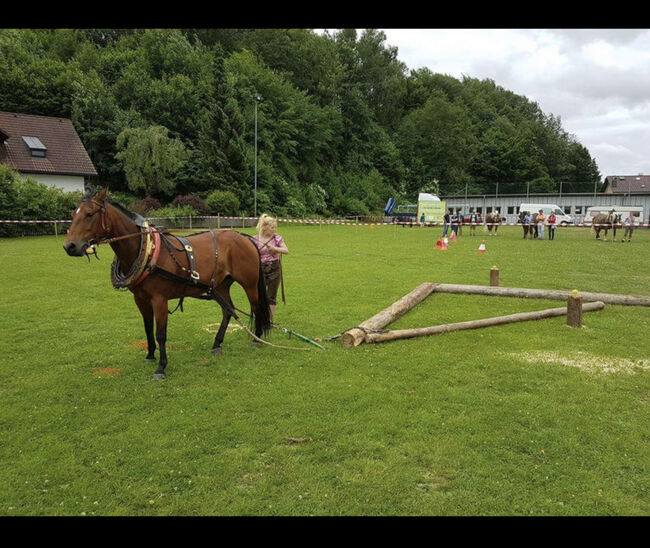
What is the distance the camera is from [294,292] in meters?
11.6

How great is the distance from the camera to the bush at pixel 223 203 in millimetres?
38594

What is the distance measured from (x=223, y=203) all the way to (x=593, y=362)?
118 feet

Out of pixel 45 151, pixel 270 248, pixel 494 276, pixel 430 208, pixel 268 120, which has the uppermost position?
pixel 268 120

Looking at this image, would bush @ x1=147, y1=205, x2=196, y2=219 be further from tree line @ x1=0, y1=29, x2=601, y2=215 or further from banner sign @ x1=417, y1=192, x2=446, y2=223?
banner sign @ x1=417, y1=192, x2=446, y2=223

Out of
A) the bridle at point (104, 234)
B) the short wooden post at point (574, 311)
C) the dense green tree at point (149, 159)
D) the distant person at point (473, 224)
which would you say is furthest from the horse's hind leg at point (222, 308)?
the dense green tree at point (149, 159)

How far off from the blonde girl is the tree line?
24573 mm

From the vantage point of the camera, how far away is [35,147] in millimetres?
36219

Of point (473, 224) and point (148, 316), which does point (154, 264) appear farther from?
point (473, 224)

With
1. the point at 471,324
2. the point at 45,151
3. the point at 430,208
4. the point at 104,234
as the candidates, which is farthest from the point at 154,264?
the point at 430,208

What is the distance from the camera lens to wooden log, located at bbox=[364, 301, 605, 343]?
739cm

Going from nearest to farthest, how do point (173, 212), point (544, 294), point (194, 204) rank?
point (544, 294) → point (173, 212) → point (194, 204)

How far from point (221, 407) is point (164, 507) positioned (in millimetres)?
1706

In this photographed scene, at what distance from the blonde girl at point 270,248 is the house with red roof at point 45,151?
116 ft

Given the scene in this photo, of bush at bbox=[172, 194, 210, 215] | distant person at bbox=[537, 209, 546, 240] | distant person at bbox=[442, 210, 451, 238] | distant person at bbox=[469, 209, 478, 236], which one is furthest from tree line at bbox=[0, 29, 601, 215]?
distant person at bbox=[537, 209, 546, 240]
